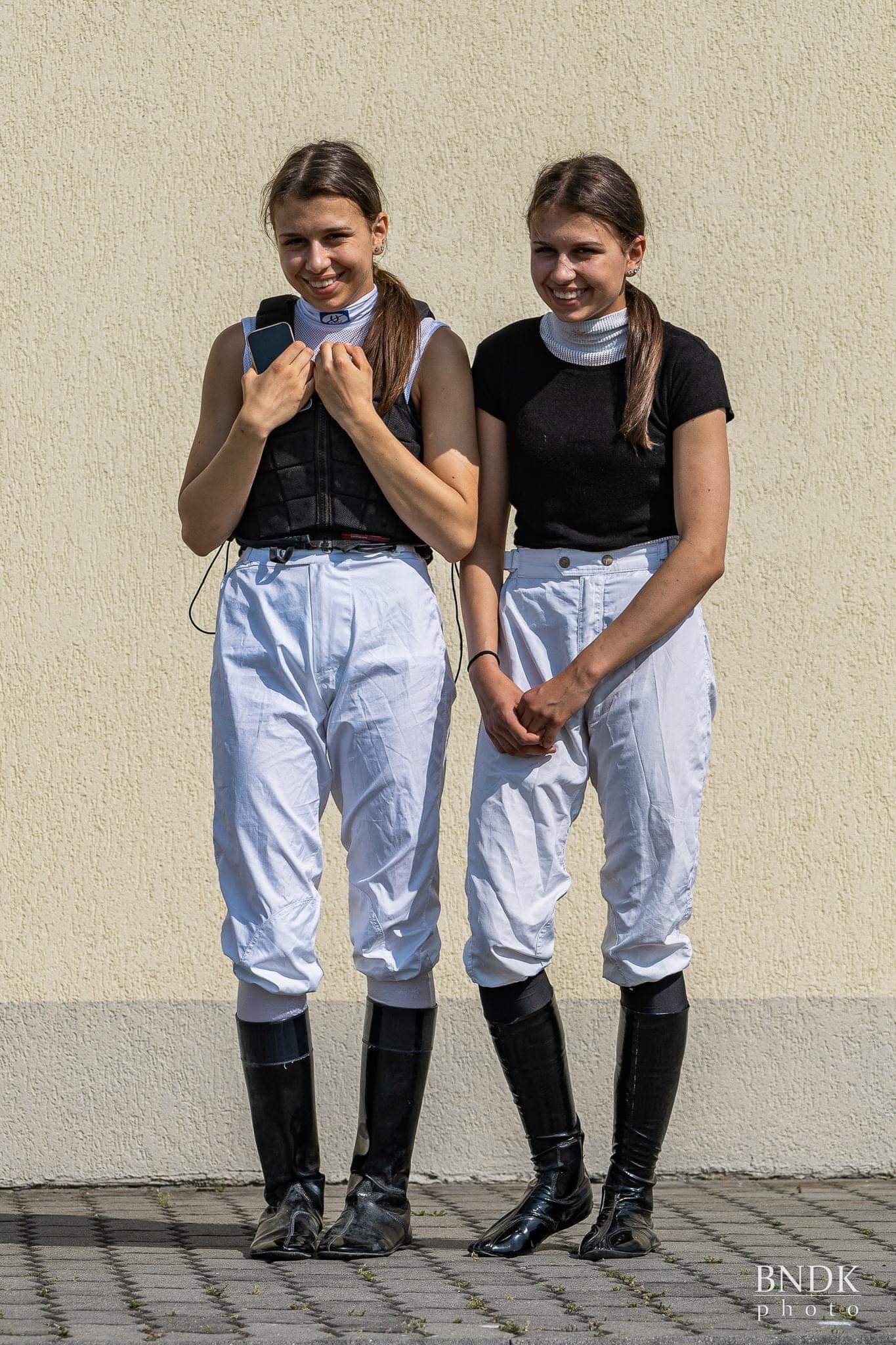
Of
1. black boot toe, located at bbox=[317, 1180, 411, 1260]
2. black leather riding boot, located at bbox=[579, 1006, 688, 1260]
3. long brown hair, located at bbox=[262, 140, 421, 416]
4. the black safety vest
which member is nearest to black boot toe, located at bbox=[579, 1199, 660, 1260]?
black leather riding boot, located at bbox=[579, 1006, 688, 1260]

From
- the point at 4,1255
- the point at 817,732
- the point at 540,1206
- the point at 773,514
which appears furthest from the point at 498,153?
the point at 4,1255

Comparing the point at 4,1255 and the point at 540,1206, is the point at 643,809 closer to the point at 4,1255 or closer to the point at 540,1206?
the point at 540,1206

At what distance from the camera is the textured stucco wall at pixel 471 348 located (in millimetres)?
4359

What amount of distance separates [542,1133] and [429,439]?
147 centimetres

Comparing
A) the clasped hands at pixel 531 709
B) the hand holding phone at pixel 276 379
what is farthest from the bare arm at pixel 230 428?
the clasped hands at pixel 531 709

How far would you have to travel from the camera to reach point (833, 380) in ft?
14.5

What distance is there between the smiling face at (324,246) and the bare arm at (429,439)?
0.13m

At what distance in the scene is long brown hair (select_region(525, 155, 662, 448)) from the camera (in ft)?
10.8

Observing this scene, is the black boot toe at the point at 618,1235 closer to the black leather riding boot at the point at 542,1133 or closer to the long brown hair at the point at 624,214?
the black leather riding boot at the point at 542,1133

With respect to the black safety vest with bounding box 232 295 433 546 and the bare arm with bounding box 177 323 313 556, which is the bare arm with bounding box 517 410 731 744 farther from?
the bare arm with bounding box 177 323 313 556

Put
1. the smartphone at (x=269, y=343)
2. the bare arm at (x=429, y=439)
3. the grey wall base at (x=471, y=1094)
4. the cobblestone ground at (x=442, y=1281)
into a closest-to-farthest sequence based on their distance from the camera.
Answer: the cobblestone ground at (x=442, y=1281), the bare arm at (x=429, y=439), the smartphone at (x=269, y=343), the grey wall base at (x=471, y=1094)

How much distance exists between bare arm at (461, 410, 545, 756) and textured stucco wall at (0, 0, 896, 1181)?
105 centimetres

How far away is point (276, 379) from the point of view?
10.7ft

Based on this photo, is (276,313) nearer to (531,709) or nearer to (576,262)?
(576,262)
